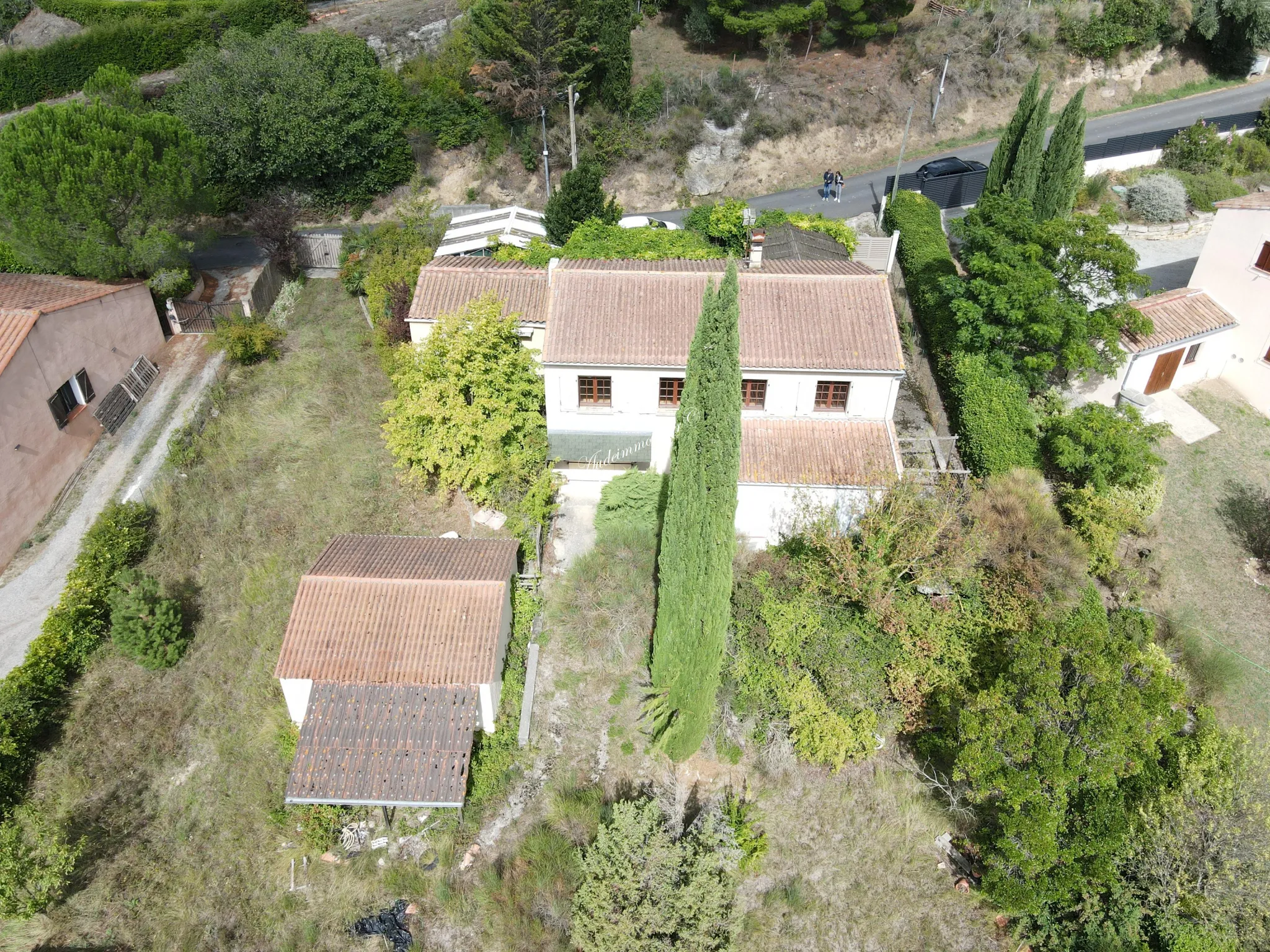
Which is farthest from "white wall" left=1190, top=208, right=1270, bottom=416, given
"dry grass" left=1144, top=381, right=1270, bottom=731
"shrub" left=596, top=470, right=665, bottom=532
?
"shrub" left=596, top=470, right=665, bottom=532

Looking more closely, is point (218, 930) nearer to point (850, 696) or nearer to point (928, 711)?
point (850, 696)

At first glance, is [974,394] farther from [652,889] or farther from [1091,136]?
[1091,136]

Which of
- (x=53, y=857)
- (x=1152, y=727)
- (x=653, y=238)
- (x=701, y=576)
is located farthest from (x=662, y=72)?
(x=53, y=857)

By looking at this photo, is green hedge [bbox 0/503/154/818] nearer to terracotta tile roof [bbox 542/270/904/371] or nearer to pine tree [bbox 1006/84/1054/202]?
terracotta tile roof [bbox 542/270/904/371]

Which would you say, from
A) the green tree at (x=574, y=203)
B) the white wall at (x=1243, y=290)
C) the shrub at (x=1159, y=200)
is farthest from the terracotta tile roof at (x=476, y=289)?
the shrub at (x=1159, y=200)

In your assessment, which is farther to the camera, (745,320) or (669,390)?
(669,390)

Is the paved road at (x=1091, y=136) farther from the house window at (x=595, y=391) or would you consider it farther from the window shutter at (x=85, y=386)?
the window shutter at (x=85, y=386)

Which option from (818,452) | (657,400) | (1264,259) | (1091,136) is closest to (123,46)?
(657,400)
